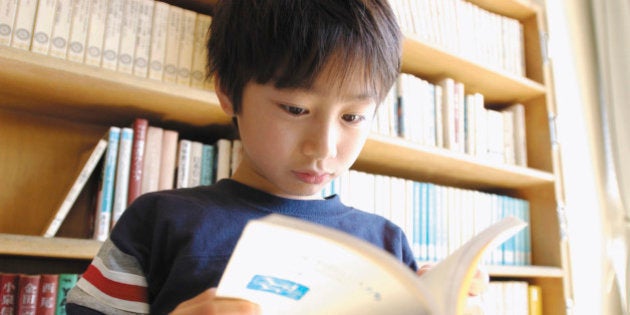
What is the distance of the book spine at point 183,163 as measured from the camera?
104 centimetres

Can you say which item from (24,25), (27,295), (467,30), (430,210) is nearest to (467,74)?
(467,30)

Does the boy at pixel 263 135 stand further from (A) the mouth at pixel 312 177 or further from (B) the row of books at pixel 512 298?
(B) the row of books at pixel 512 298

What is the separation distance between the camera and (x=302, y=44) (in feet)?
2.16

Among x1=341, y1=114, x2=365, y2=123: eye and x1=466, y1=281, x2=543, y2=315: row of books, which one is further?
x1=466, y1=281, x2=543, y2=315: row of books

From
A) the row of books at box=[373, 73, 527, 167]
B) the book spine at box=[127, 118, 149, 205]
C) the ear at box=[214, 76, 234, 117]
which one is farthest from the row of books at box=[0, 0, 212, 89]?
the row of books at box=[373, 73, 527, 167]

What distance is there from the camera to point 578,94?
6.08 feet

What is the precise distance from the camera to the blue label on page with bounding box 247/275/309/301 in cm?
39

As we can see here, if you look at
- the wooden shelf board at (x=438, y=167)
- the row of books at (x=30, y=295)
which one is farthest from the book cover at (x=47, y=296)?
the wooden shelf board at (x=438, y=167)

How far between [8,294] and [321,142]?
0.66 meters

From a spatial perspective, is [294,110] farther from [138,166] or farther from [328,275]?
[138,166]

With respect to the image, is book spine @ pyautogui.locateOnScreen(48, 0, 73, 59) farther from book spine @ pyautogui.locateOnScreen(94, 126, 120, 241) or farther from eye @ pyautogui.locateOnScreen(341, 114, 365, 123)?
eye @ pyautogui.locateOnScreen(341, 114, 365, 123)

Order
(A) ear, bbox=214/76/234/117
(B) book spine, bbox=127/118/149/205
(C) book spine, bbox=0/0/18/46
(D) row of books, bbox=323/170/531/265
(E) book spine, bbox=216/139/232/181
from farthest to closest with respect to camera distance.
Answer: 1. (D) row of books, bbox=323/170/531/265
2. (E) book spine, bbox=216/139/232/181
3. (B) book spine, bbox=127/118/149/205
4. (C) book spine, bbox=0/0/18/46
5. (A) ear, bbox=214/76/234/117

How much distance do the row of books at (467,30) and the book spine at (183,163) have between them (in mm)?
695

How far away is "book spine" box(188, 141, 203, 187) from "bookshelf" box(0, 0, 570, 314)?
8 centimetres
